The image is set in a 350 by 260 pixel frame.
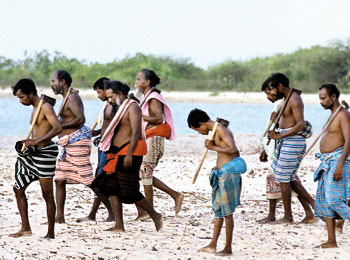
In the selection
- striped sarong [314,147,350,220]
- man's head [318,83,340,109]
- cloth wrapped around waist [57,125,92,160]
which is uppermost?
man's head [318,83,340,109]

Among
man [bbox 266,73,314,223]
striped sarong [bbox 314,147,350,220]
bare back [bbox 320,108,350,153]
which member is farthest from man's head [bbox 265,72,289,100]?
striped sarong [bbox 314,147,350,220]

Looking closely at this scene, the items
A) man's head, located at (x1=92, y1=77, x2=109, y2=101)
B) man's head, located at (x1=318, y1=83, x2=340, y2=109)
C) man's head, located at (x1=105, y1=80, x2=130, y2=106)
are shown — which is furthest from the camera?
man's head, located at (x1=92, y1=77, x2=109, y2=101)

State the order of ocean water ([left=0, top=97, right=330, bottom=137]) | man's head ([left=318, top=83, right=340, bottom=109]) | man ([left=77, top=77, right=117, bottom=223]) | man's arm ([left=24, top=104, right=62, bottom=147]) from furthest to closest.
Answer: ocean water ([left=0, top=97, right=330, bottom=137]) < man ([left=77, top=77, right=117, bottom=223]) < man's head ([left=318, top=83, right=340, bottom=109]) < man's arm ([left=24, top=104, right=62, bottom=147])

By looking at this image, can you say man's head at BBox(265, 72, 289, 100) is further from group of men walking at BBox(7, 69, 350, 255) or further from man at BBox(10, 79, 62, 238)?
man at BBox(10, 79, 62, 238)

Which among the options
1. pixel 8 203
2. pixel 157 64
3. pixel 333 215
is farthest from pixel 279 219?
pixel 157 64

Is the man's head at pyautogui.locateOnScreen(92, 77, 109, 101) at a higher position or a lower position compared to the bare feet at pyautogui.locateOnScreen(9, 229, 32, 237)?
higher

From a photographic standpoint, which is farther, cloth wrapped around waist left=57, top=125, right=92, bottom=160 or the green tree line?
the green tree line

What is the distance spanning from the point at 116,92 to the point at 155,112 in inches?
31.6

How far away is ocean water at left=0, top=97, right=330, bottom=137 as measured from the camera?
77.5 feet

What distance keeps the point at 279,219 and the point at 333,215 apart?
1.27 meters

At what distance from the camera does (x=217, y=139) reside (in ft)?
18.7

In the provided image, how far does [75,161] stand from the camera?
22.7ft

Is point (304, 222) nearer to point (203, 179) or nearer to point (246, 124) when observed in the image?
point (203, 179)

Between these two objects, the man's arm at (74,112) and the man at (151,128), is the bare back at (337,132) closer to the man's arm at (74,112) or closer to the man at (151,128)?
the man at (151,128)
